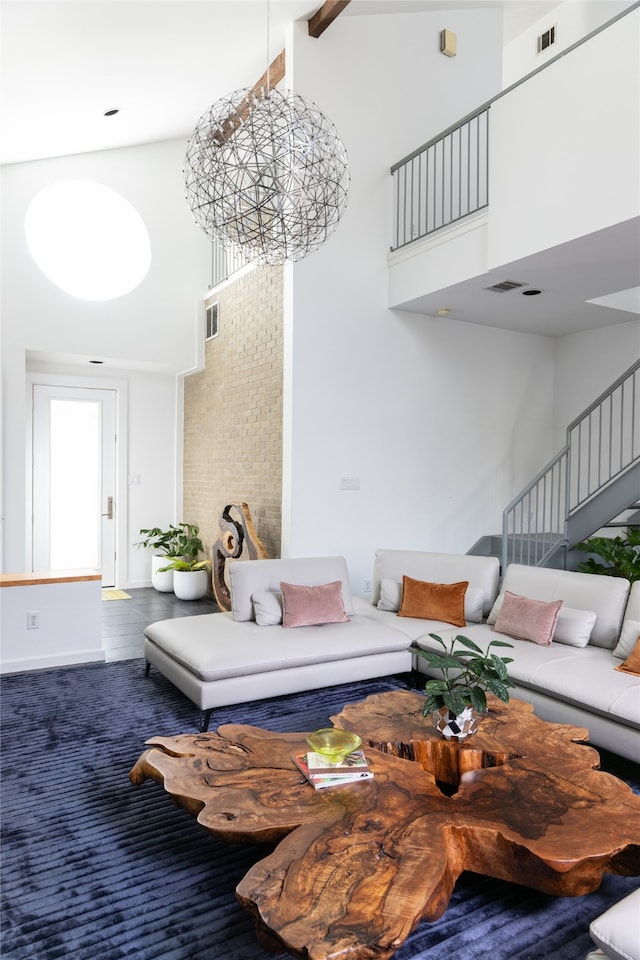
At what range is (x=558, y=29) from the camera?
7.11 metres

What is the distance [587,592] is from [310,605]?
5.62ft

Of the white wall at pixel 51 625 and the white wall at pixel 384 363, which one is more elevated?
the white wall at pixel 384 363

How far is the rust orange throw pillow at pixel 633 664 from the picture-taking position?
3.21 meters

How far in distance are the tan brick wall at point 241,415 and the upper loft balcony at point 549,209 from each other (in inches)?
49.5

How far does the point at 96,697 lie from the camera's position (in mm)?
3848

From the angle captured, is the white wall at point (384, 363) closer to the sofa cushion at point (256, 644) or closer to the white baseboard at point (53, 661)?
the sofa cushion at point (256, 644)

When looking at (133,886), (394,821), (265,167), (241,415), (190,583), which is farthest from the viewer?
(190,583)

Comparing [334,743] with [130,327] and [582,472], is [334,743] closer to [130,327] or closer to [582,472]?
[582,472]

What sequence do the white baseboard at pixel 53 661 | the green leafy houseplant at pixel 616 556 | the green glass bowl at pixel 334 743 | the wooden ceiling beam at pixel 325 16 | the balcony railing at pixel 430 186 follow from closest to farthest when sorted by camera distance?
the green glass bowl at pixel 334 743 → the white baseboard at pixel 53 661 → the wooden ceiling beam at pixel 325 16 → the green leafy houseplant at pixel 616 556 → the balcony railing at pixel 430 186

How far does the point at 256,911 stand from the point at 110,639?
3980 mm

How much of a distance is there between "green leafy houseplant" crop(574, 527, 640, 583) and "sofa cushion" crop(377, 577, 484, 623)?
143 cm

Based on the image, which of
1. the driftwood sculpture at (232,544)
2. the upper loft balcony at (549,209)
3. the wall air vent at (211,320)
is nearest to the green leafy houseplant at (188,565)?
the driftwood sculpture at (232,544)

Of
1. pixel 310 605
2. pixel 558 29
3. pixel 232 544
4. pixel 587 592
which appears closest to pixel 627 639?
pixel 587 592

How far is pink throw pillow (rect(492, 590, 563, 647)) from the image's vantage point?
3.72m
